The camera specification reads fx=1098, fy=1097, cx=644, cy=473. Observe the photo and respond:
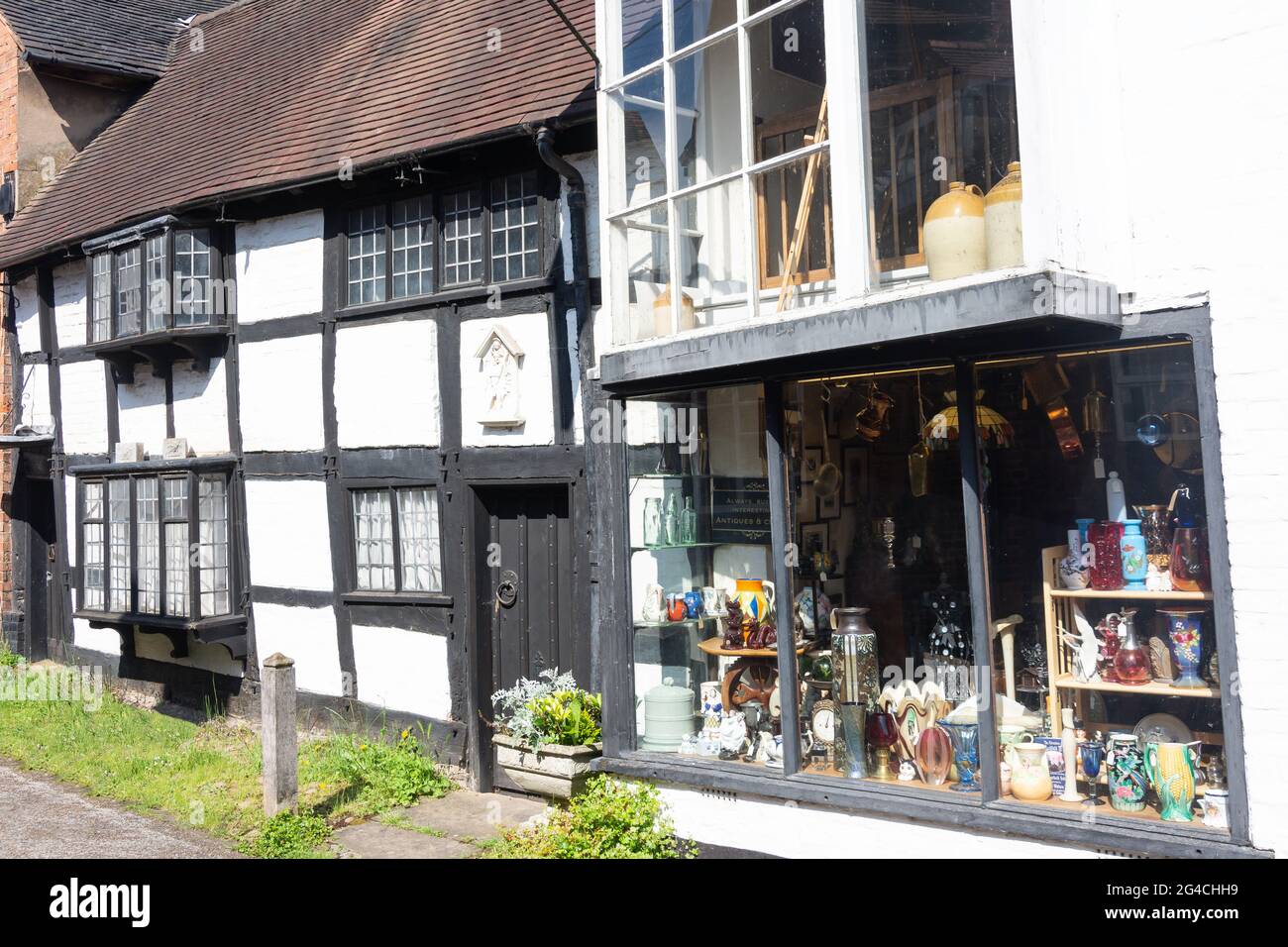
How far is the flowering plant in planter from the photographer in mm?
6930

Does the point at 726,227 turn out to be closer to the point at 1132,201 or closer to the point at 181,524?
the point at 1132,201

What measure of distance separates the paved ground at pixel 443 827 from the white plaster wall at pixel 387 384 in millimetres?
2777

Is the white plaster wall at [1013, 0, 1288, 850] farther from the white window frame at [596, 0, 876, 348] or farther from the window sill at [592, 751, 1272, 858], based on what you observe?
the white window frame at [596, 0, 876, 348]

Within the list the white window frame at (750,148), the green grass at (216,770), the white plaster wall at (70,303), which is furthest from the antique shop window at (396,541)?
the white plaster wall at (70,303)

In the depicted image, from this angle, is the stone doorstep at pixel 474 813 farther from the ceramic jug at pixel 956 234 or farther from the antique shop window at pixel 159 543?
the ceramic jug at pixel 956 234

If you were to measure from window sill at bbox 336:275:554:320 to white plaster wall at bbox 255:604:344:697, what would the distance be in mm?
2572

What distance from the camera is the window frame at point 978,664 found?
451 centimetres

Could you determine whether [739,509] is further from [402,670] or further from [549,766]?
[402,670]

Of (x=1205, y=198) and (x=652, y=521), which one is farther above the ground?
(x=1205, y=198)

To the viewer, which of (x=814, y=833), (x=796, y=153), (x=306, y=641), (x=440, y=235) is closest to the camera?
(x=796, y=153)

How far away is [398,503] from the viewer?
8969 millimetres

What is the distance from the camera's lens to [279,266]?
390 inches

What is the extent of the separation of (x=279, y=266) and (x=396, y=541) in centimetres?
288

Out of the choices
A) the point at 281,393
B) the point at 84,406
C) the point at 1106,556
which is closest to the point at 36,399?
the point at 84,406
